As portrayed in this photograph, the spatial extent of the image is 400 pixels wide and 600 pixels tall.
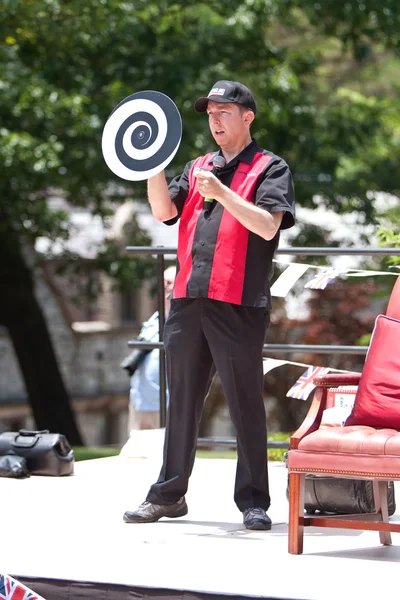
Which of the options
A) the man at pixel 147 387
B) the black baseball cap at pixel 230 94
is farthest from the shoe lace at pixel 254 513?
the man at pixel 147 387

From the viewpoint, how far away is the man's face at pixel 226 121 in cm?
493

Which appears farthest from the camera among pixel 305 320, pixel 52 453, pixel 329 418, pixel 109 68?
pixel 305 320

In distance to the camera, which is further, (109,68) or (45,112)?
(109,68)

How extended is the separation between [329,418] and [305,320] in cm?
1504

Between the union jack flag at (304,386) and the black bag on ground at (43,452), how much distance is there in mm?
1299

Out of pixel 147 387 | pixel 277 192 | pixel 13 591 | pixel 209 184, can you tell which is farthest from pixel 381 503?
pixel 147 387

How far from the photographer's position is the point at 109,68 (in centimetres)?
1453

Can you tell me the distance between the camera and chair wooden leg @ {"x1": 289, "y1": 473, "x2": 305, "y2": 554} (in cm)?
440

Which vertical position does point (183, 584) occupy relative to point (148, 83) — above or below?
below

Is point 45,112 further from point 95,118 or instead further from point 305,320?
point 305,320

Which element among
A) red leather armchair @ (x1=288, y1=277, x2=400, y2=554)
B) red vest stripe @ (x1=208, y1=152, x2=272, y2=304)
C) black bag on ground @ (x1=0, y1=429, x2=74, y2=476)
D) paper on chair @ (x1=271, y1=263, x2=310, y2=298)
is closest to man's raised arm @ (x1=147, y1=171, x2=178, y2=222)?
red vest stripe @ (x1=208, y1=152, x2=272, y2=304)

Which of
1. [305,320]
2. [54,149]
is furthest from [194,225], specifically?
[305,320]

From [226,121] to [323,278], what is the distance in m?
1.81

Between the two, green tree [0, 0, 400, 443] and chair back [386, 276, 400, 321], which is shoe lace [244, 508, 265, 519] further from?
green tree [0, 0, 400, 443]
